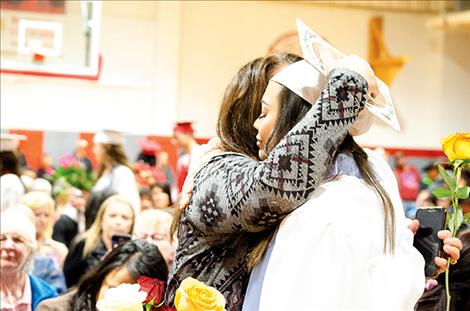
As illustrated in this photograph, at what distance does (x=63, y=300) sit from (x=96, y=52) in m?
4.15

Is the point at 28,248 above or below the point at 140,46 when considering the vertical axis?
below

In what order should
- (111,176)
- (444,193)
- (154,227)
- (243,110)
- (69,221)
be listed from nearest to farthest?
(243,110) → (444,193) → (154,227) → (69,221) → (111,176)

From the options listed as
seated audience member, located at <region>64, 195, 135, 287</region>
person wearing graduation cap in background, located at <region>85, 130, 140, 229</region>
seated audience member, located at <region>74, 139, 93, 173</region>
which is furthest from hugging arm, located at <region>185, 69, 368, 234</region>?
seated audience member, located at <region>74, 139, 93, 173</region>

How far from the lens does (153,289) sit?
201 centimetres

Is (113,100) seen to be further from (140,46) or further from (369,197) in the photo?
(369,197)

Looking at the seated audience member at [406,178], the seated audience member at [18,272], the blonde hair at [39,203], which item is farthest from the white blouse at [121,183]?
the seated audience member at [406,178]

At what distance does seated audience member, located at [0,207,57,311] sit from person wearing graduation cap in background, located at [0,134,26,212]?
134cm

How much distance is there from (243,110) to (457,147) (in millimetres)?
514

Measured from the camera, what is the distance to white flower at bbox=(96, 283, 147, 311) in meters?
1.86

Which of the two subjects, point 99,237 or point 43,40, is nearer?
point 99,237

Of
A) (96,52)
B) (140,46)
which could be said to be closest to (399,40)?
(140,46)

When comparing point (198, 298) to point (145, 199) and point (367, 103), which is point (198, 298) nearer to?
point (367, 103)

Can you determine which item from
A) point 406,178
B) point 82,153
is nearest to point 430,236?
point 406,178

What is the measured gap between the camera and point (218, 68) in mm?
11734
